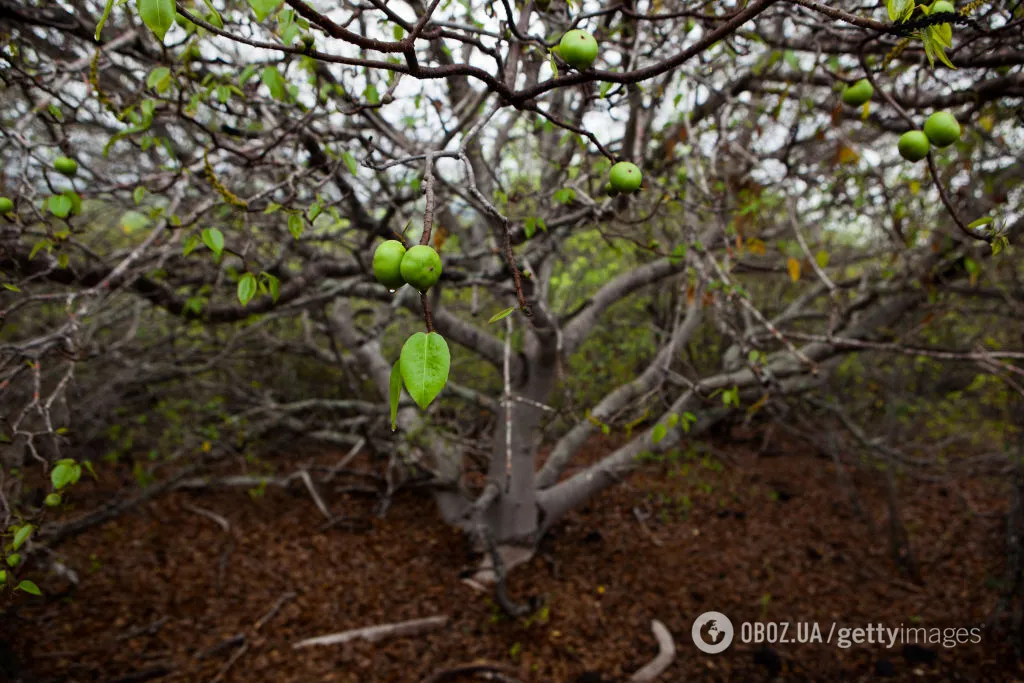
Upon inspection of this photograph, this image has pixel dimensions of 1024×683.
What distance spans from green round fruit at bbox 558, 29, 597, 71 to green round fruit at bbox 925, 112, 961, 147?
3.82 feet

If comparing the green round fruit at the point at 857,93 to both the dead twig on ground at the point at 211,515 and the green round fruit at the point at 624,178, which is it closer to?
the green round fruit at the point at 624,178

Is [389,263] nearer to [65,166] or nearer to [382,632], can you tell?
[65,166]

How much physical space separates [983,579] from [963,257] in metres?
3.48

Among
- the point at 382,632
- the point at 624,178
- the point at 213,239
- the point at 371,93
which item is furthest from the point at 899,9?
the point at 382,632

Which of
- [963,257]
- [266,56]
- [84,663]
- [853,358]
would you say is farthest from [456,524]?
[853,358]

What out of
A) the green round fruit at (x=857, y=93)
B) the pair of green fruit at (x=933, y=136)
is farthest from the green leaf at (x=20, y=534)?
the green round fruit at (x=857, y=93)

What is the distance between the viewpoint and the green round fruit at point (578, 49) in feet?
3.63

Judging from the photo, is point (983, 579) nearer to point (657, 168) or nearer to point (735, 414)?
point (735, 414)

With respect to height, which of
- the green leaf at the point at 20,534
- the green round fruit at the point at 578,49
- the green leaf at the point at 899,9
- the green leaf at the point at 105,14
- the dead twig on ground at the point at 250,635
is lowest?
the dead twig on ground at the point at 250,635

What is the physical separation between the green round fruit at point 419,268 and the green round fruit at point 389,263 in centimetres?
5

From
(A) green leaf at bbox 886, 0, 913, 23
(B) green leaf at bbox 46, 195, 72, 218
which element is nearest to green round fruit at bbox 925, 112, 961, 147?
(A) green leaf at bbox 886, 0, 913, 23

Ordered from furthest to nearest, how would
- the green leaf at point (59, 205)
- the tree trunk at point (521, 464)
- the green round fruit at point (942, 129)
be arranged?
1. the tree trunk at point (521, 464)
2. the green leaf at point (59, 205)
3. the green round fruit at point (942, 129)

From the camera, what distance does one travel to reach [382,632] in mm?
3996

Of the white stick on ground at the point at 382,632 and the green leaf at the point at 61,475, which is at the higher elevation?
the green leaf at the point at 61,475
